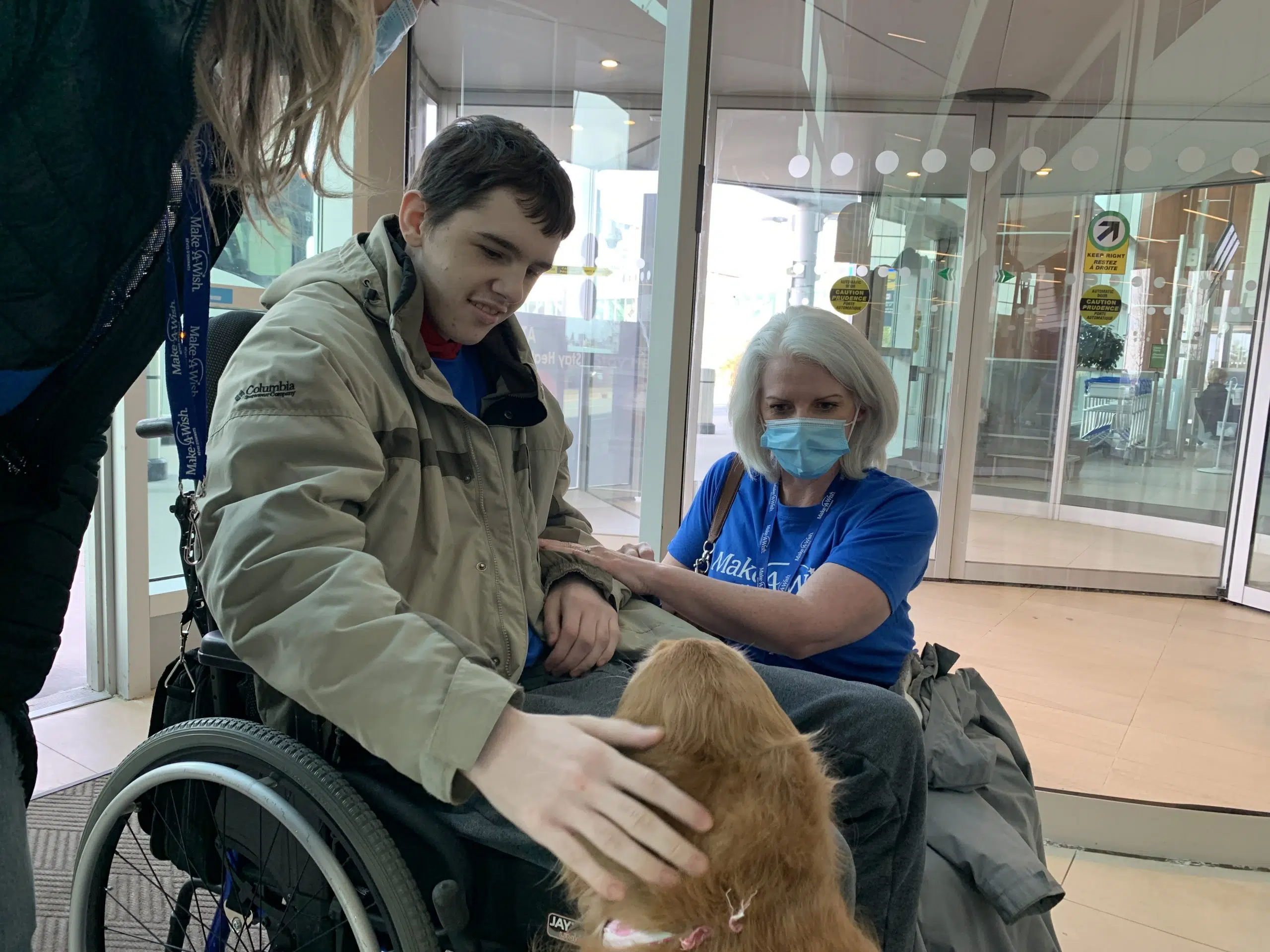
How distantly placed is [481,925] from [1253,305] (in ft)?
16.4

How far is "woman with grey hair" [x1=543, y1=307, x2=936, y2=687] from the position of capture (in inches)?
58.4

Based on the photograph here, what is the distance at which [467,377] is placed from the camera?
1.35 metres

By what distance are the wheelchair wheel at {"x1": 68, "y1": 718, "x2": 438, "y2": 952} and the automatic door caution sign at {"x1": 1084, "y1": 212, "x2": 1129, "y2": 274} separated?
14.5 ft

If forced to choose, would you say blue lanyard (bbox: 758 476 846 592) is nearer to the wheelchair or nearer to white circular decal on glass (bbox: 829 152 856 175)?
the wheelchair

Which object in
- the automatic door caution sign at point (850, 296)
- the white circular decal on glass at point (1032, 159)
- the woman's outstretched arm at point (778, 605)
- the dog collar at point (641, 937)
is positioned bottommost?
the dog collar at point (641, 937)

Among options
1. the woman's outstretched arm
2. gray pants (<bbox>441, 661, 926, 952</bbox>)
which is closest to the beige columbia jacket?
the woman's outstretched arm

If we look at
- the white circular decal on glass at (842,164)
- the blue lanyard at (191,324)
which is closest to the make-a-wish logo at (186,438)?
the blue lanyard at (191,324)

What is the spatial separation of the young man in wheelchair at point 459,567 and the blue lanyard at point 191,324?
1.3 inches

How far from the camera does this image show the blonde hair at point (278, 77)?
0.62 meters

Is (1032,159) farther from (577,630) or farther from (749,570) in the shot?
(577,630)

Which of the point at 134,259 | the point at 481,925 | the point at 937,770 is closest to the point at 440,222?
the point at 134,259

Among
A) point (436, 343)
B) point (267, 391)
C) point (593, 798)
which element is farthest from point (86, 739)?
point (593, 798)

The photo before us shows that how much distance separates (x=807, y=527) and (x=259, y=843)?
1.07 meters

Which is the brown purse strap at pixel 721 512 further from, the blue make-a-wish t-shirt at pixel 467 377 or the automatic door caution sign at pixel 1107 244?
the automatic door caution sign at pixel 1107 244
